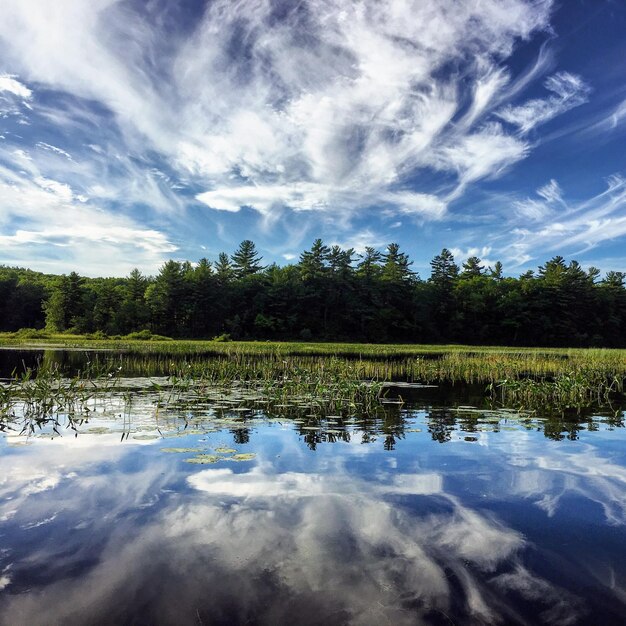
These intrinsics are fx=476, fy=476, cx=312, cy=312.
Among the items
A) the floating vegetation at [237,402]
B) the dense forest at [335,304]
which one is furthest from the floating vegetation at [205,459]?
the dense forest at [335,304]

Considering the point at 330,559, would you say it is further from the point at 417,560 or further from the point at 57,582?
the point at 57,582

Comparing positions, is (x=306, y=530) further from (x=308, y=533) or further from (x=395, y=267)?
(x=395, y=267)

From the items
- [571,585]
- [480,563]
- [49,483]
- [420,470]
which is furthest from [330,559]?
[49,483]

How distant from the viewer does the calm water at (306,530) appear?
155 inches

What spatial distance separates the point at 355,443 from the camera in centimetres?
954

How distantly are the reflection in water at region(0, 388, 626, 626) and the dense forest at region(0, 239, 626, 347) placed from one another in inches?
2688

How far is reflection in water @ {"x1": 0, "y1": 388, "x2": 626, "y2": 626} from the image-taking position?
3.93 m

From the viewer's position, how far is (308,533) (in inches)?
209

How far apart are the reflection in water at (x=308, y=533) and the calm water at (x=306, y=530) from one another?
0.07 feet

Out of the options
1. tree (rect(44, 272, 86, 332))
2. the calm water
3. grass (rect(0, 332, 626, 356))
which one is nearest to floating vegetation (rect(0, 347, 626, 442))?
the calm water

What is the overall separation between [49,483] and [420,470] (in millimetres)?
5591

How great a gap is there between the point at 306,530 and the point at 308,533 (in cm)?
8

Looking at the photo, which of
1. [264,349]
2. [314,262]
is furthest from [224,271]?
[264,349]

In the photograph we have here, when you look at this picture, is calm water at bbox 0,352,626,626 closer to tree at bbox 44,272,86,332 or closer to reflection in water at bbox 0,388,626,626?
reflection in water at bbox 0,388,626,626
